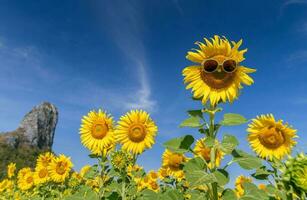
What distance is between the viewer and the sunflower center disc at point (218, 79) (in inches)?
212

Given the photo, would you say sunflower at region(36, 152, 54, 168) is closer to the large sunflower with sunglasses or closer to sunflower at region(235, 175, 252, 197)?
sunflower at region(235, 175, 252, 197)

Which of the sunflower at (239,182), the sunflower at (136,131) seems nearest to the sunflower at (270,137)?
the sunflower at (136,131)

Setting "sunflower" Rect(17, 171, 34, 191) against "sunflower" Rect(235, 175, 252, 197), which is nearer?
"sunflower" Rect(235, 175, 252, 197)

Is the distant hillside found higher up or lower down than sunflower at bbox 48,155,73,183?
higher up

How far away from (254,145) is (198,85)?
2.84 metres

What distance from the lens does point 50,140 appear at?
19625 cm

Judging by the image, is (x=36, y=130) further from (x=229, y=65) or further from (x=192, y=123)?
(x=192, y=123)

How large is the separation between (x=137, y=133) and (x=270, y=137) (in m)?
2.43

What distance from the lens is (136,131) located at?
26.6ft

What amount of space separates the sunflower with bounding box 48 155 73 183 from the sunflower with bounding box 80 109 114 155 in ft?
8.53

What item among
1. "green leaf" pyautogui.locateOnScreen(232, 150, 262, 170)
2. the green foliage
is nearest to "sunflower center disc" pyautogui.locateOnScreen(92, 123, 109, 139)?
"green leaf" pyautogui.locateOnScreen(232, 150, 262, 170)

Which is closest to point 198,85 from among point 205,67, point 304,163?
point 205,67

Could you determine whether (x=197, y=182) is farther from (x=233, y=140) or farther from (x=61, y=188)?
(x=61, y=188)

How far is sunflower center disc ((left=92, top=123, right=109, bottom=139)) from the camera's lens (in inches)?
341
